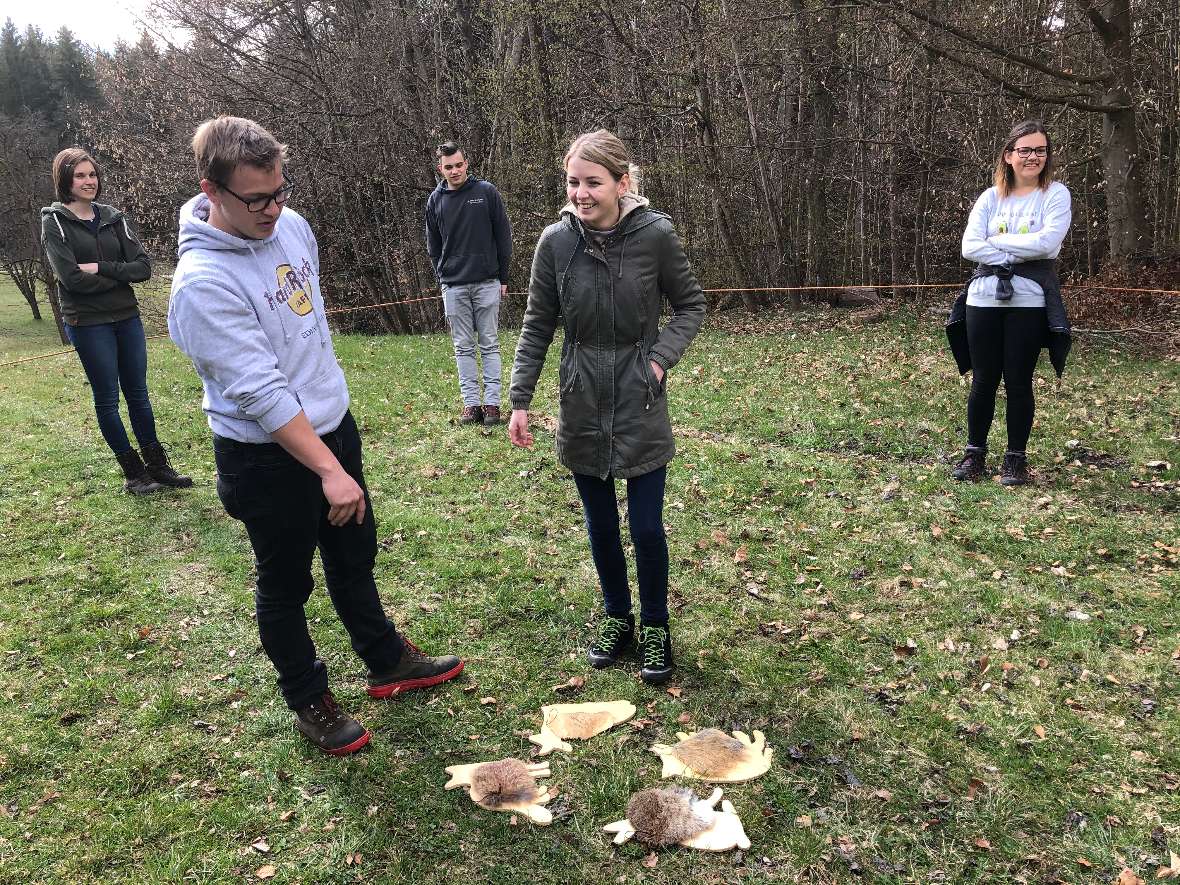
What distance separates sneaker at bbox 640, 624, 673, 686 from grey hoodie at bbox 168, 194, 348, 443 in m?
1.53

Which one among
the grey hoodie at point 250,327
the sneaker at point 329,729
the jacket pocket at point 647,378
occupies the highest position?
the grey hoodie at point 250,327

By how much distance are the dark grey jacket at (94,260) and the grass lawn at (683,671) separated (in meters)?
1.36

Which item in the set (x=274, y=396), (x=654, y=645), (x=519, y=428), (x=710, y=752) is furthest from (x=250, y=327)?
(x=710, y=752)

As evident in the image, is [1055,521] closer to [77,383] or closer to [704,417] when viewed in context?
[704,417]

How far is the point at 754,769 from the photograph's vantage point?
8.95 ft

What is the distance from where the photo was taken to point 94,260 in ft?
16.5

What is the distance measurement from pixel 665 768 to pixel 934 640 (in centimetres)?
148

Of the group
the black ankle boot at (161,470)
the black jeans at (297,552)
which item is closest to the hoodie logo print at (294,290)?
the black jeans at (297,552)

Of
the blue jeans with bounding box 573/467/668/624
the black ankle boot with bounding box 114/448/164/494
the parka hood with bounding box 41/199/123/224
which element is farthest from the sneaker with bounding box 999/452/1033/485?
the parka hood with bounding box 41/199/123/224

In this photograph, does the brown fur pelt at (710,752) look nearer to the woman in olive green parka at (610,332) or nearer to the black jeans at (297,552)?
the woman in olive green parka at (610,332)

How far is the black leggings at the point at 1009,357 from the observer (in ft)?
15.3

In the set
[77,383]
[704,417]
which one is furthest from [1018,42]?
[77,383]

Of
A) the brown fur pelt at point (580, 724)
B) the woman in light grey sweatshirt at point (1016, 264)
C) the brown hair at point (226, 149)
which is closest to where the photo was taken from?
the brown hair at point (226, 149)

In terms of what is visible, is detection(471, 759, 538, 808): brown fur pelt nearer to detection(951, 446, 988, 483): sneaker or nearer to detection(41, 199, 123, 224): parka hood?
detection(951, 446, 988, 483): sneaker
